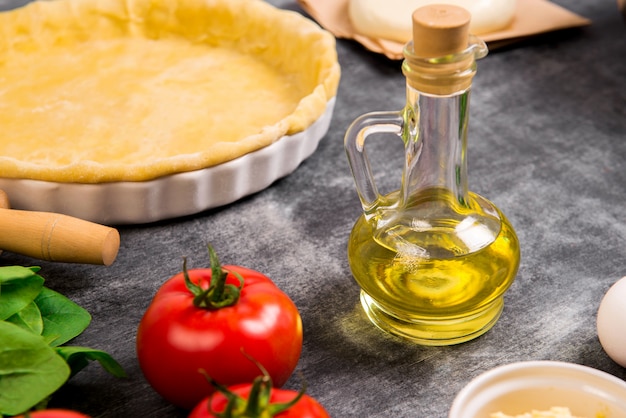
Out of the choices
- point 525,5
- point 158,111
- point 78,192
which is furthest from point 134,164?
point 525,5

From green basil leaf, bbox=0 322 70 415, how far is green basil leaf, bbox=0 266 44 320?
0.29 ft

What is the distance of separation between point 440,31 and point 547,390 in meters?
0.38

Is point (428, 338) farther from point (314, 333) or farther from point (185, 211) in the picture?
point (185, 211)

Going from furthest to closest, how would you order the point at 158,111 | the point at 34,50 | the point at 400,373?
the point at 34,50, the point at 158,111, the point at 400,373

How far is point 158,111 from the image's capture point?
1.41 metres

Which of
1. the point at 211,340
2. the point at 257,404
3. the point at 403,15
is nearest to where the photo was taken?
the point at 257,404

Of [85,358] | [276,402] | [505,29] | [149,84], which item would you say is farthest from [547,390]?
[505,29]

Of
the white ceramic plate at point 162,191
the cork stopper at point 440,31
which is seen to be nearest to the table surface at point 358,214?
the white ceramic plate at point 162,191

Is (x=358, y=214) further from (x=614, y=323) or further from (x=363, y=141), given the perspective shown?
(x=614, y=323)

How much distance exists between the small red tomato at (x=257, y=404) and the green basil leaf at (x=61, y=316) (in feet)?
0.98

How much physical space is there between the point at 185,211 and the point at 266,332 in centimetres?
45

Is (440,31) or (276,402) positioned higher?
Result: (440,31)

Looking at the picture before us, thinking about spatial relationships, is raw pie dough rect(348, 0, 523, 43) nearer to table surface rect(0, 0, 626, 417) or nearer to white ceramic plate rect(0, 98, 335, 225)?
table surface rect(0, 0, 626, 417)

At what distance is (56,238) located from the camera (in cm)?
104
